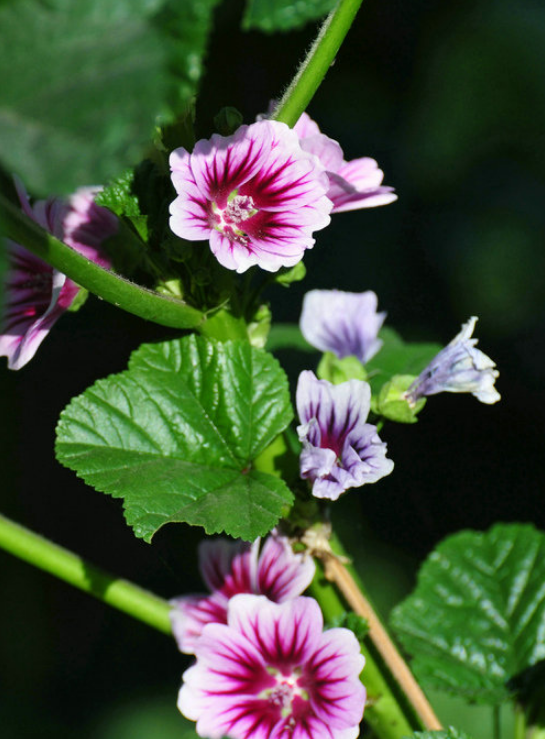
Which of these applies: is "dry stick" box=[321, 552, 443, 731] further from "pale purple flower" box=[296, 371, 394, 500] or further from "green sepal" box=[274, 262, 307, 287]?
"green sepal" box=[274, 262, 307, 287]

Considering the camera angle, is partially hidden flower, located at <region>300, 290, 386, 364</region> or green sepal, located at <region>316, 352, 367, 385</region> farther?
partially hidden flower, located at <region>300, 290, 386, 364</region>

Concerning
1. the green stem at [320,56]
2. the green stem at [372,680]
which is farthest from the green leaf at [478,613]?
the green stem at [320,56]

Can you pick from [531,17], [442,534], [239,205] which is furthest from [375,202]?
[531,17]

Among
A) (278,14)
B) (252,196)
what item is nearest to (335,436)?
(252,196)

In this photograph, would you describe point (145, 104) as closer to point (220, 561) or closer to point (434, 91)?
point (220, 561)

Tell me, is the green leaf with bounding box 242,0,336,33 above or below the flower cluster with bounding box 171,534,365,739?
above

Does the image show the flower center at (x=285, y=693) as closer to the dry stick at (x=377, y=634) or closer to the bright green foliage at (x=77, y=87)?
the dry stick at (x=377, y=634)

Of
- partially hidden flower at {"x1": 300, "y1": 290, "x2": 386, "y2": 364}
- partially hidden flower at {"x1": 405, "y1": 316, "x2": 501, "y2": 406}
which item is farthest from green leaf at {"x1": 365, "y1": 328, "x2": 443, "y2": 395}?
partially hidden flower at {"x1": 405, "y1": 316, "x2": 501, "y2": 406}
